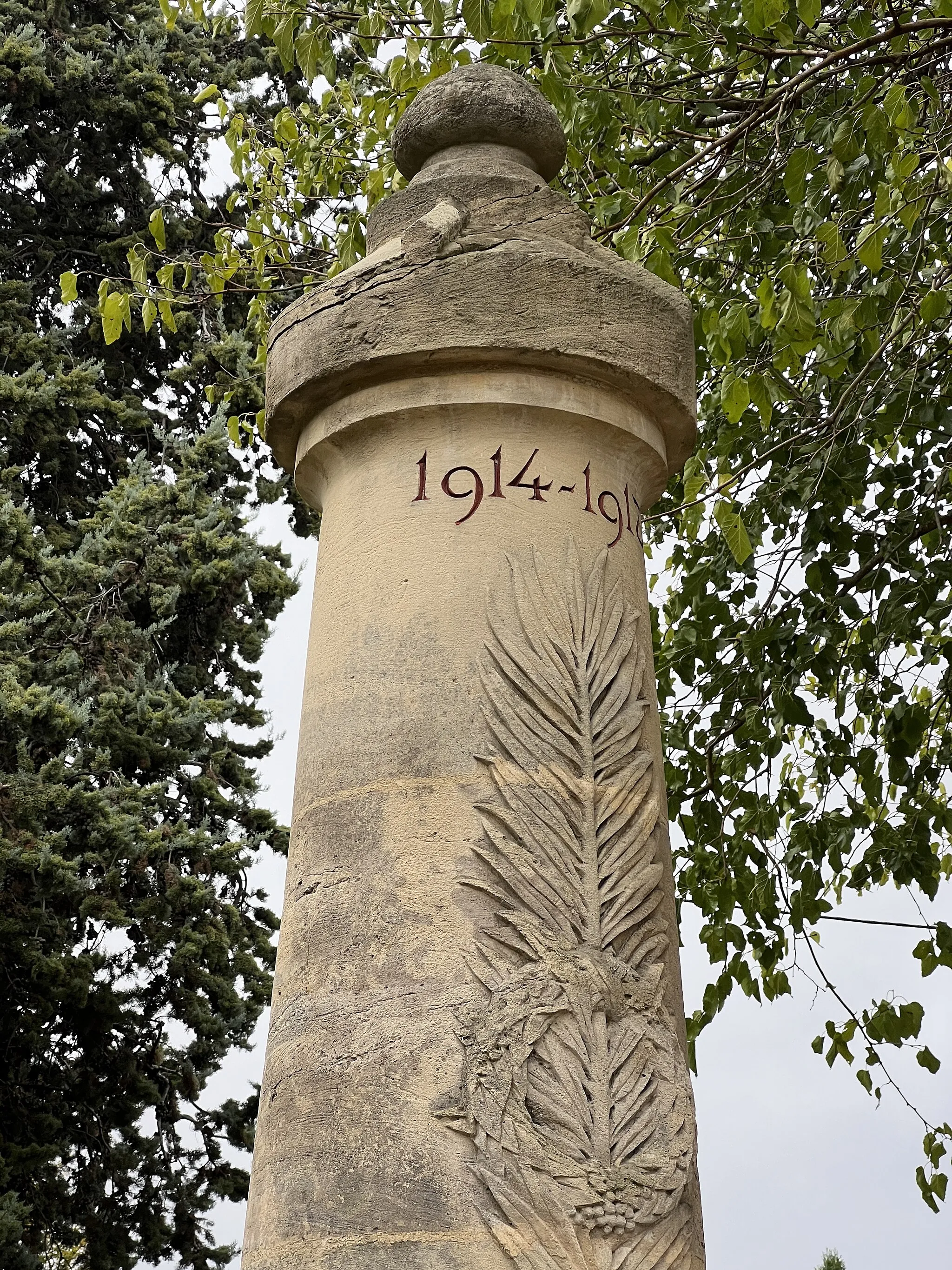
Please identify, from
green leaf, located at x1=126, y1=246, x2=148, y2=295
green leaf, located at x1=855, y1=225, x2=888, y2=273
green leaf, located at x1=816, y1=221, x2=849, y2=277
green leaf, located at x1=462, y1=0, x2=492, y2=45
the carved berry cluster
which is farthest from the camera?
green leaf, located at x1=126, y1=246, x2=148, y2=295

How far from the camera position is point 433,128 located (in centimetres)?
385

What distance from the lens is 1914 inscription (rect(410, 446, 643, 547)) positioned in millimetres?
3242

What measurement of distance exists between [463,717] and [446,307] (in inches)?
35.9

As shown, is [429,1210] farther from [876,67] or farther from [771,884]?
[876,67]

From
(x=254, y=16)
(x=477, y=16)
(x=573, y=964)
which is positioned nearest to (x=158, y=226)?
(x=254, y=16)

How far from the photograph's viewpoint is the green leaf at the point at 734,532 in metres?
4.50

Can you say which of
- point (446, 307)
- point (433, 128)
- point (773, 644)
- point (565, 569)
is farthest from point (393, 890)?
point (773, 644)

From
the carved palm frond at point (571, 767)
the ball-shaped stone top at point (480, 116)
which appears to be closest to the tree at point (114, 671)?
the ball-shaped stone top at point (480, 116)

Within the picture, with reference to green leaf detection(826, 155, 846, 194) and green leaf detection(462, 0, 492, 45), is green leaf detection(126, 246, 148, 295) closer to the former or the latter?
green leaf detection(462, 0, 492, 45)

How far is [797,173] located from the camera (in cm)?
459

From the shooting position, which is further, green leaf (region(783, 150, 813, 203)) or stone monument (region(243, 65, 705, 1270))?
green leaf (region(783, 150, 813, 203))

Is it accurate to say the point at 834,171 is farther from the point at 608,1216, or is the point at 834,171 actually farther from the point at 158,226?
the point at 608,1216

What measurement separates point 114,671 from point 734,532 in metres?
5.35

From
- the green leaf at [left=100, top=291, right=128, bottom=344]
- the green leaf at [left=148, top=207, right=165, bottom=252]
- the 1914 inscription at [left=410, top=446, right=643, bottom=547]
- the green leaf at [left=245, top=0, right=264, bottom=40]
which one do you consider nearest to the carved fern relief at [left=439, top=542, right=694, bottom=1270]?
the 1914 inscription at [left=410, top=446, right=643, bottom=547]
